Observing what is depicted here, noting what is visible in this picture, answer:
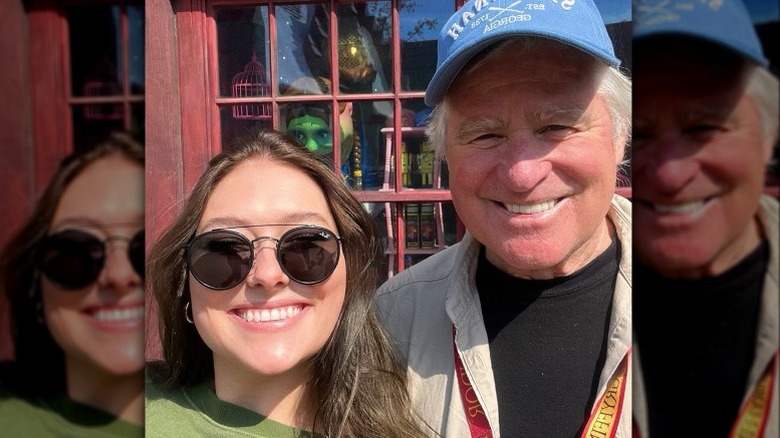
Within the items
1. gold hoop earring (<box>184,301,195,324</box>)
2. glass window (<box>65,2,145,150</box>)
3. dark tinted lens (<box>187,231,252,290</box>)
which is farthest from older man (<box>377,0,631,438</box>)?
glass window (<box>65,2,145,150</box>)

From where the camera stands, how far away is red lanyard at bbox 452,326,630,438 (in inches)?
51.4

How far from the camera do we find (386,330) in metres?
1.48

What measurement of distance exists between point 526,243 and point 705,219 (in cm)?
39

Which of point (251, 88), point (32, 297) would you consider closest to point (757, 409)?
point (251, 88)

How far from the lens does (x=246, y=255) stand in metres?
1.29

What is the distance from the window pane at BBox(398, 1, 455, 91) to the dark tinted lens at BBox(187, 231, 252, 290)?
0.50m

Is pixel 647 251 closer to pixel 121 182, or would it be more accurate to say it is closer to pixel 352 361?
pixel 352 361

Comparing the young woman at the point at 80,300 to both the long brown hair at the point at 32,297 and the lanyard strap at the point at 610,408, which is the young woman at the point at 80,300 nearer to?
the long brown hair at the point at 32,297

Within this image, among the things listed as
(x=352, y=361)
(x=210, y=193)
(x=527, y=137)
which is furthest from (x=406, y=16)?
(x=352, y=361)

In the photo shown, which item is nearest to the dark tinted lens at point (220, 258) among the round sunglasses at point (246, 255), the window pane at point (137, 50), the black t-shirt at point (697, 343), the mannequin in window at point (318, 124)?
Result: the round sunglasses at point (246, 255)

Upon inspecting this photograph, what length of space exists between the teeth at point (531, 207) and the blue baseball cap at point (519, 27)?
313mm

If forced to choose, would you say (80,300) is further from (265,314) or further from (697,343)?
(697,343)

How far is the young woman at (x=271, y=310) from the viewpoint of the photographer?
4.30 feet

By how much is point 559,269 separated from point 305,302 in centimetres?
59
